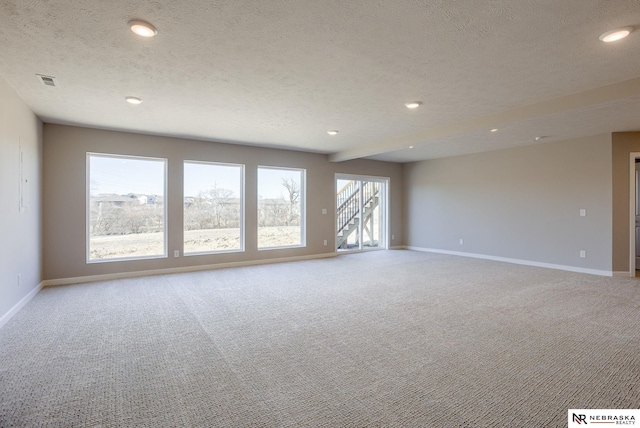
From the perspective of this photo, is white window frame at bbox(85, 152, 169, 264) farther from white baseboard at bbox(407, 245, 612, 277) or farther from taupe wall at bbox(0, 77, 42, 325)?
white baseboard at bbox(407, 245, 612, 277)

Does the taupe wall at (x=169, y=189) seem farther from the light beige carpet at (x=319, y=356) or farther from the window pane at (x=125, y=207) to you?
the light beige carpet at (x=319, y=356)

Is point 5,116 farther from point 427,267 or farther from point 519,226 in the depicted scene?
point 519,226

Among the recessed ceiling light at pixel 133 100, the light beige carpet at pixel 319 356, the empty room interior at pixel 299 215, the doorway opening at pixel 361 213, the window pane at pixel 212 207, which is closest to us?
the light beige carpet at pixel 319 356

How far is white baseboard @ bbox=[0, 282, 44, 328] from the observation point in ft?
10.8

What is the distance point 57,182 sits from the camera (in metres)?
5.00

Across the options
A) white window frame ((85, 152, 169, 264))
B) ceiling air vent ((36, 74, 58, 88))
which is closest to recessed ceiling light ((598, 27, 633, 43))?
ceiling air vent ((36, 74, 58, 88))

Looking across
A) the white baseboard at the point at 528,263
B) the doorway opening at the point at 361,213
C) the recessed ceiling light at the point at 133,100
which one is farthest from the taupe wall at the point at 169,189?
the white baseboard at the point at 528,263

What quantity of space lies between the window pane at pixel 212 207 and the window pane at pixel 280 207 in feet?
1.65

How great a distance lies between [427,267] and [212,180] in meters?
4.68

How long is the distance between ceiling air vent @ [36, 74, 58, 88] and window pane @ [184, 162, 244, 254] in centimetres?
276

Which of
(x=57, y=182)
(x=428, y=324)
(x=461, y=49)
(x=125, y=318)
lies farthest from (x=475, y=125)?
(x=57, y=182)

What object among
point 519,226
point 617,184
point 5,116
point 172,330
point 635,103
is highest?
point 635,103

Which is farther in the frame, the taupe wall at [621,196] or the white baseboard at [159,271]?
the taupe wall at [621,196]

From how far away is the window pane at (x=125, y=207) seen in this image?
17.7ft
